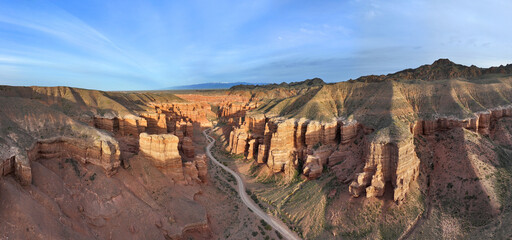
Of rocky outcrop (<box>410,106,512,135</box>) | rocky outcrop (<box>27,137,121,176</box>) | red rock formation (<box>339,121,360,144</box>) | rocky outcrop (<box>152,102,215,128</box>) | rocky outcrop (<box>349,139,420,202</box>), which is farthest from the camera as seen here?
rocky outcrop (<box>152,102,215,128</box>)

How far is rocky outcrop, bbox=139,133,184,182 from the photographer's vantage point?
3222cm

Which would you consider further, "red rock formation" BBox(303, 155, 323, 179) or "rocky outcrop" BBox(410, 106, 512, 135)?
"red rock formation" BBox(303, 155, 323, 179)

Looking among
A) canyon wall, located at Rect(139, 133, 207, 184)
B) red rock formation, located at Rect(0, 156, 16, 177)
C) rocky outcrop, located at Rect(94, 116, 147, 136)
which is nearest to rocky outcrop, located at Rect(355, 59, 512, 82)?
canyon wall, located at Rect(139, 133, 207, 184)

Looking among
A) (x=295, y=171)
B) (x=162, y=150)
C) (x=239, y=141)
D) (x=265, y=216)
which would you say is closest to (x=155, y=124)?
(x=239, y=141)

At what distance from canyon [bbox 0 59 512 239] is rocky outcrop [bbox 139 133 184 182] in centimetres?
14

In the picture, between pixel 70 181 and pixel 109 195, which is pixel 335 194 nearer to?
pixel 109 195

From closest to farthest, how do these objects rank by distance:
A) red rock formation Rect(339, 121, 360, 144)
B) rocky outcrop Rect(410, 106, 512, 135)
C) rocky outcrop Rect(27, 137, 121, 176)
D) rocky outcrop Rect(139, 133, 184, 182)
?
rocky outcrop Rect(27, 137, 121, 176)
rocky outcrop Rect(139, 133, 184, 182)
rocky outcrop Rect(410, 106, 512, 135)
red rock formation Rect(339, 121, 360, 144)

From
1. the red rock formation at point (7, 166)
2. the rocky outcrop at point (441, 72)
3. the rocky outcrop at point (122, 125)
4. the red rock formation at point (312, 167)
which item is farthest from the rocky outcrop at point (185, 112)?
the red rock formation at point (7, 166)

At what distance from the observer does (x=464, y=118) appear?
37.0 m

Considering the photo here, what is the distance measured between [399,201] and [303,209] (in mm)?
13158

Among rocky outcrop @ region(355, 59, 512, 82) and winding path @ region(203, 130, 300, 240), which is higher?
rocky outcrop @ region(355, 59, 512, 82)

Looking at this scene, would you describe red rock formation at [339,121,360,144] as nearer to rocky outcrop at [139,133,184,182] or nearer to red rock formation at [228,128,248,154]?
red rock formation at [228,128,248,154]

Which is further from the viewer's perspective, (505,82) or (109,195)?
(505,82)

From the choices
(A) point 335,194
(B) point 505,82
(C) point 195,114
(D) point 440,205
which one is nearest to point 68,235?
(A) point 335,194
